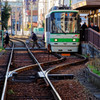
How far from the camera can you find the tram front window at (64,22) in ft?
76.9

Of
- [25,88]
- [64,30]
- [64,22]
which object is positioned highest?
[64,22]

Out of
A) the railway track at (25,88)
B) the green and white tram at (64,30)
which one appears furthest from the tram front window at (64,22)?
the railway track at (25,88)

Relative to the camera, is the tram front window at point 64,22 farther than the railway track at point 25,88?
Yes

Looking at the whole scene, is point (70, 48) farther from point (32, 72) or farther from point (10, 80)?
point (10, 80)

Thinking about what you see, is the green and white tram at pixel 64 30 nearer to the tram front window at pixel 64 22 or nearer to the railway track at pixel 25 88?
the tram front window at pixel 64 22

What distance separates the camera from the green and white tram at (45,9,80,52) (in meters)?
23.5

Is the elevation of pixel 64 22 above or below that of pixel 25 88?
above

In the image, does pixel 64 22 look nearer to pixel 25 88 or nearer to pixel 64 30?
pixel 64 30

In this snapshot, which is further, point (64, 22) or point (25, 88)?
point (64, 22)

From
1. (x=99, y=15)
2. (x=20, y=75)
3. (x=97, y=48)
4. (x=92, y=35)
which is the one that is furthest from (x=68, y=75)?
(x=99, y=15)

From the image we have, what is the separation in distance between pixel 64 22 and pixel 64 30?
0.60 m

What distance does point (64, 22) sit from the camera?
23547 millimetres

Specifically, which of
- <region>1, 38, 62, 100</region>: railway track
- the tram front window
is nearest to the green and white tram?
the tram front window

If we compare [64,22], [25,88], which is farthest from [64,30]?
[25,88]
